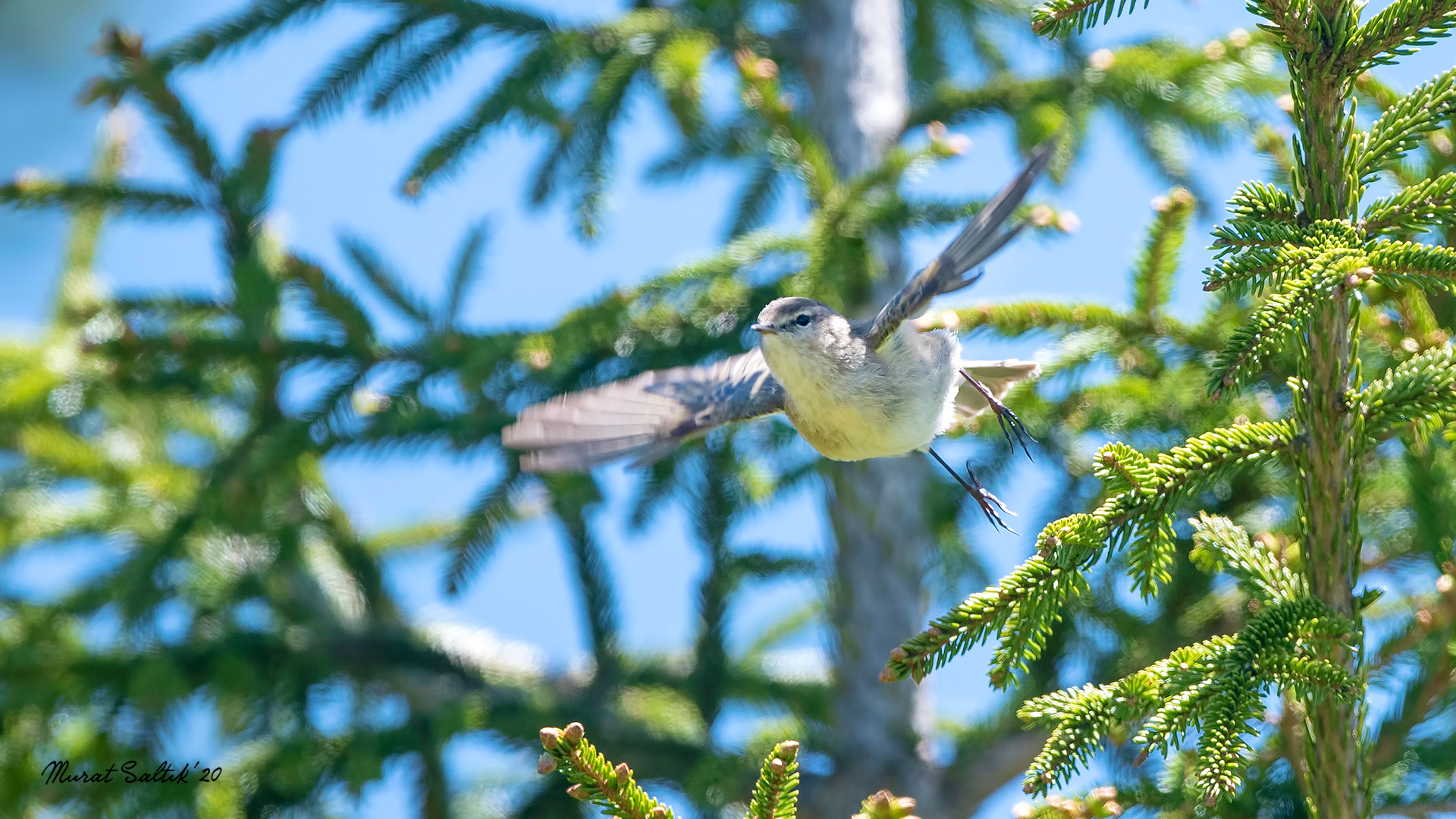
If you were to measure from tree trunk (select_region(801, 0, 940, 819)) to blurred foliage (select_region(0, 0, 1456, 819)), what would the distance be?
0.18 metres

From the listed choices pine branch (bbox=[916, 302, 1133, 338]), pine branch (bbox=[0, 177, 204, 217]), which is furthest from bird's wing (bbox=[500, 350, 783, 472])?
pine branch (bbox=[0, 177, 204, 217])

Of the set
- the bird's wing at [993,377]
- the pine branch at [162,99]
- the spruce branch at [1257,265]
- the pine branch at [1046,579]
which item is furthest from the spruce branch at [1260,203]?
the pine branch at [162,99]

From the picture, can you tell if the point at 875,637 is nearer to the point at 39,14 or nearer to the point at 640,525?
the point at 640,525

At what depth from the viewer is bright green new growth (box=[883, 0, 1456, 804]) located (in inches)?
70.0

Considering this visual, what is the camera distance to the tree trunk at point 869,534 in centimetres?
419

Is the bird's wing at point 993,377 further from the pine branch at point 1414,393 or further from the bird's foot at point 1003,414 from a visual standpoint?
the pine branch at point 1414,393

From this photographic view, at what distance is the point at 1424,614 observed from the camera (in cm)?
273

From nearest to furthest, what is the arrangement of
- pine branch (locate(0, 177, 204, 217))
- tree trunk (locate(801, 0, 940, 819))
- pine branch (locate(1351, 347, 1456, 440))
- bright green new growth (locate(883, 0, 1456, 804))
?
bright green new growth (locate(883, 0, 1456, 804))
pine branch (locate(1351, 347, 1456, 440))
pine branch (locate(0, 177, 204, 217))
tree trunk (locate(801, 0, 940, 819))

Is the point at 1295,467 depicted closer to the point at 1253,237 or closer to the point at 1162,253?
the point at 1253,237

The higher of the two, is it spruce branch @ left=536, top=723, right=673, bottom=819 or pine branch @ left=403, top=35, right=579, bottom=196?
pine branch @ left=403, top=35, right=579, bottom=196

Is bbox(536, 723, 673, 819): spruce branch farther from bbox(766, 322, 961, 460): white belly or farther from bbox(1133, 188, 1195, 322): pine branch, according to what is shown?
bbox(1133, 188, 1195, 322): pine branch

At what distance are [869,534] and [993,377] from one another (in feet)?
3.20

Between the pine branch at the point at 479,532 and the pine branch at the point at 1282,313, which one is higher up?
the pine branch at the point at 1282,313

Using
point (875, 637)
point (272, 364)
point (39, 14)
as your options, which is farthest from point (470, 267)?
point (39, 14)
